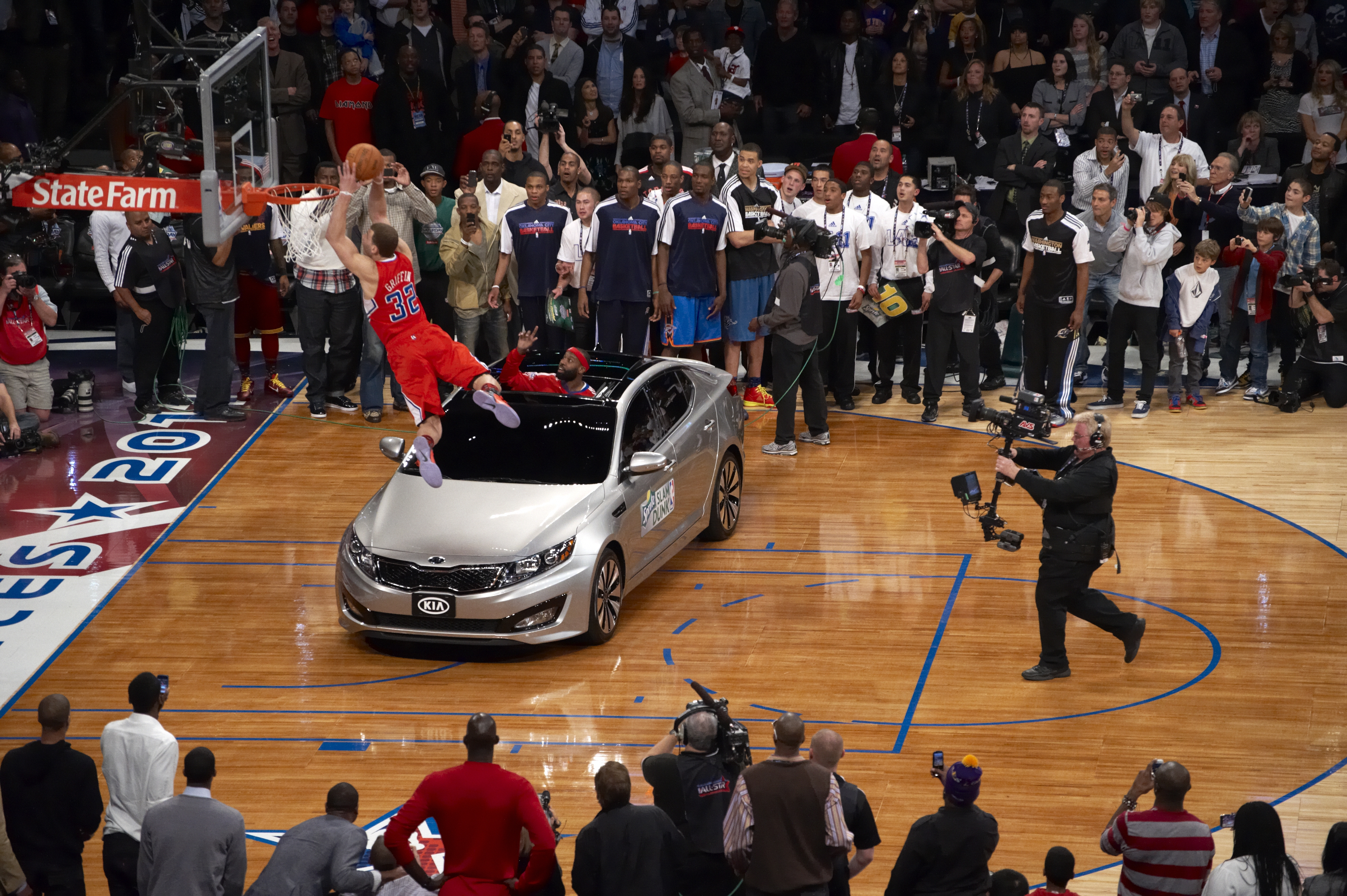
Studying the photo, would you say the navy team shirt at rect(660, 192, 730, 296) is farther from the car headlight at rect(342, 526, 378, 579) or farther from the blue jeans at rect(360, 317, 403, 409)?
the car headlight at rect(342, 526, 378, 579)

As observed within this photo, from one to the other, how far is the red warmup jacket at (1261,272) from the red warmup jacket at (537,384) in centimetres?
759

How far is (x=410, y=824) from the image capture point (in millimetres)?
6613

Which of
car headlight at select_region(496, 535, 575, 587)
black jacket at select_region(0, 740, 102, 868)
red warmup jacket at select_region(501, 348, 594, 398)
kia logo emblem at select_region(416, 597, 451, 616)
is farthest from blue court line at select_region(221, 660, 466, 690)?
black jacket at select_region(0, 740, 102, 868)

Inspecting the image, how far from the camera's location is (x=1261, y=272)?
15.9 metres

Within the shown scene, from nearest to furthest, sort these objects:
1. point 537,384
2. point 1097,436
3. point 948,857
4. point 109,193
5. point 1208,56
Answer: point 948,857 → point 1097,436 → point 109,193 → point 537,384 → point 1208,56

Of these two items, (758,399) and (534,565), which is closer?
(534,565)

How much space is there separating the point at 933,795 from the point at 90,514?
7967 millimetres

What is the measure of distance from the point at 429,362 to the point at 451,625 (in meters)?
1.79

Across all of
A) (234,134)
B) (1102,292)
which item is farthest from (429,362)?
(1102,292)

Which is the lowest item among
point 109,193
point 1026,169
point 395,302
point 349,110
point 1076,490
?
point 1076,490

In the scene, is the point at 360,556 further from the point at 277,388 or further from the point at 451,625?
the point at 277,388

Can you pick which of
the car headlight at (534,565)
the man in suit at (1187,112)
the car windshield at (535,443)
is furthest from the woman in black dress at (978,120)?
the car headlight at (534,565)

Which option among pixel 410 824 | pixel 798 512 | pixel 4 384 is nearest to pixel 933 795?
pixel 410 824

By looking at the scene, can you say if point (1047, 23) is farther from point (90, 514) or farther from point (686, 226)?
point (90, 514)
